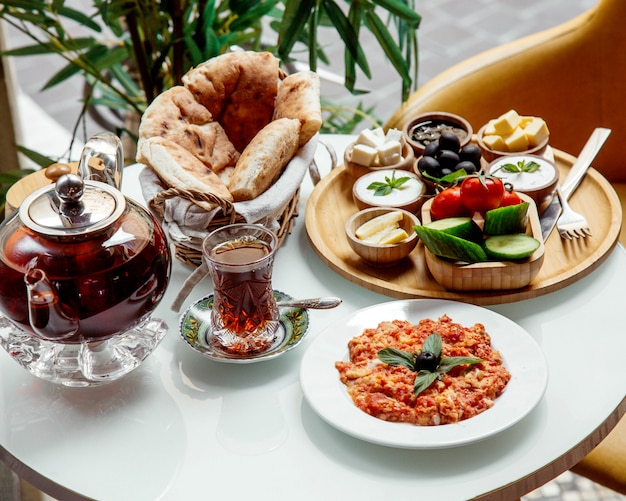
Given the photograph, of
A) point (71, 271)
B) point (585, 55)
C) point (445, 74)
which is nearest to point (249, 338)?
point (71, 271)

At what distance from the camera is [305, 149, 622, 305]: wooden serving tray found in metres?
1.47

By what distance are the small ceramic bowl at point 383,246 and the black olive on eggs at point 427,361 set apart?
0.31 meters

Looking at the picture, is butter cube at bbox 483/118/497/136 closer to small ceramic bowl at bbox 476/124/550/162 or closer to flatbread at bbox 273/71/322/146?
small ceramic bowl at bbox 476/124/550/162

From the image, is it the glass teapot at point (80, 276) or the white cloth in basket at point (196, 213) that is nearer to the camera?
the glass teapot at point (80, 276)

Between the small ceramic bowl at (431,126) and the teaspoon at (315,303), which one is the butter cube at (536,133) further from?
the teaspoon at (315,303)

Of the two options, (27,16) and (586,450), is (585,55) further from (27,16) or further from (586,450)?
(27,16)

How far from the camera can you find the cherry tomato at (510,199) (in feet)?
5.06

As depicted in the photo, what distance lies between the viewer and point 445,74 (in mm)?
2189

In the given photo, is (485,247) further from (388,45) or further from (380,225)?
(388,45)

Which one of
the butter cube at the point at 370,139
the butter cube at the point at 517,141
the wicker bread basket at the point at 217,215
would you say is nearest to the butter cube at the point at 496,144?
the butter cube at the point at 517,141

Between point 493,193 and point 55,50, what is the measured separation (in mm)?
1423

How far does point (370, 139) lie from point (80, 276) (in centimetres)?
81

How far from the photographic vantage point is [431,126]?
1902 millimetres

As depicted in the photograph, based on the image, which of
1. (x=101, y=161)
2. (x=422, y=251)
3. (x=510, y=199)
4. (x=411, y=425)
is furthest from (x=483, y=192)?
(x=101, y=161)
